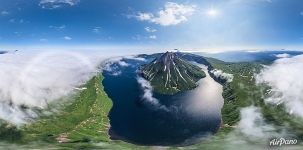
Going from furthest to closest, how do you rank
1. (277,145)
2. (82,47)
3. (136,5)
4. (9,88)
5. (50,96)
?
(50,96)
(9,88)
(82,47)
(136,5)
(277,145)

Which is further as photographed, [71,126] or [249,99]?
[249,99]

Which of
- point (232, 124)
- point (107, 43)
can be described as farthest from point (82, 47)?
point (232, 124)

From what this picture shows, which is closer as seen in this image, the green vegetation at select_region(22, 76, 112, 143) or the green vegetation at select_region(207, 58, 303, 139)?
the green vegetation at select_region(22, 76, 112, 143)

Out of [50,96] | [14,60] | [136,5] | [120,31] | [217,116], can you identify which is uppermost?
[136,5]

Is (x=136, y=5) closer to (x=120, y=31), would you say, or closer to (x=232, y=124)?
(x=120, y=31)

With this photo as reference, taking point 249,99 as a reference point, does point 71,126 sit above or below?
below

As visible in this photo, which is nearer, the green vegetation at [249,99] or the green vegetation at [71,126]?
the green vegetation at [71,126]

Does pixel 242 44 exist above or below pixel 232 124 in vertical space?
above

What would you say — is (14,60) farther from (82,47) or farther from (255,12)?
(255,12)

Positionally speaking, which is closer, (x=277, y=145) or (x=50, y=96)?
(x=277, y=145)

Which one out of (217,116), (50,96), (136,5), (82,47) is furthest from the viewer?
(217,116)
